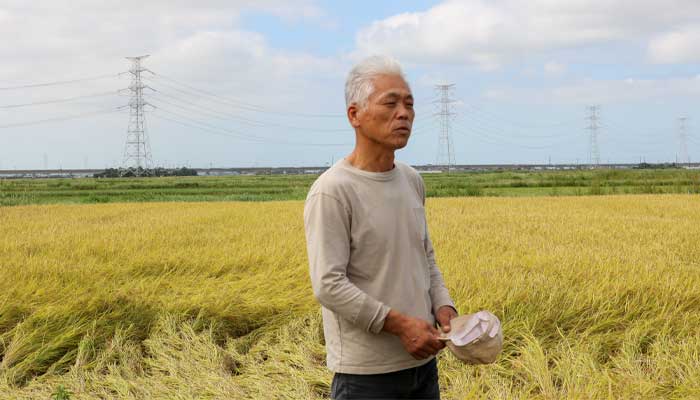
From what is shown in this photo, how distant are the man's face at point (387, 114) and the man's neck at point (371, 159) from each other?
0.14 feet

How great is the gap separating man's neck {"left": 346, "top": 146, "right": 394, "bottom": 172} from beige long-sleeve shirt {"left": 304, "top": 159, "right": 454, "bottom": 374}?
2 centimetres

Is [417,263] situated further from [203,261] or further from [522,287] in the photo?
[203,261]

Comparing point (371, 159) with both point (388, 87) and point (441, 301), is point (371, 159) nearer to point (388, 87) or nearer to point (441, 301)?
point (388, 87)

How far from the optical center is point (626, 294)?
4.85 meters

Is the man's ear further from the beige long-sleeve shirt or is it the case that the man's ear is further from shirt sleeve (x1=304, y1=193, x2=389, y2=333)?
shirt sleeve (x1=304, y1=193, x2=389, y2=333)

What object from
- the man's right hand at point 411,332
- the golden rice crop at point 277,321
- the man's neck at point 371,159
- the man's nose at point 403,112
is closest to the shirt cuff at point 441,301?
the man's right hand at point 411,332

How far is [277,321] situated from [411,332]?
3.16 metres

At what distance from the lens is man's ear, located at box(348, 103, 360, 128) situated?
5.64 feet

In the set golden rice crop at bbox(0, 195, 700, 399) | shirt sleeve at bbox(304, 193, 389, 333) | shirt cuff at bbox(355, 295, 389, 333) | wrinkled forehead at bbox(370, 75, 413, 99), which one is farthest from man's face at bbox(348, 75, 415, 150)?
golden rice crop at bbox(0, 195, 700, 399)

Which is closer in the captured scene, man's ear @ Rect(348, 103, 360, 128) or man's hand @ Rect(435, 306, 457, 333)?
man's ear @ Rect(348, 103, 360, 128)

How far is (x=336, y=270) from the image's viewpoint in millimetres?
1648

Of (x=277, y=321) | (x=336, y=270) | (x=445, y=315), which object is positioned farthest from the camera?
(x=277, y=321)

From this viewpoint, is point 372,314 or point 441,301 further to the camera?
point 441,301

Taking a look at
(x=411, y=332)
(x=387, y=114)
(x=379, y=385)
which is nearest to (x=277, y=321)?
(x=379, y=385)
